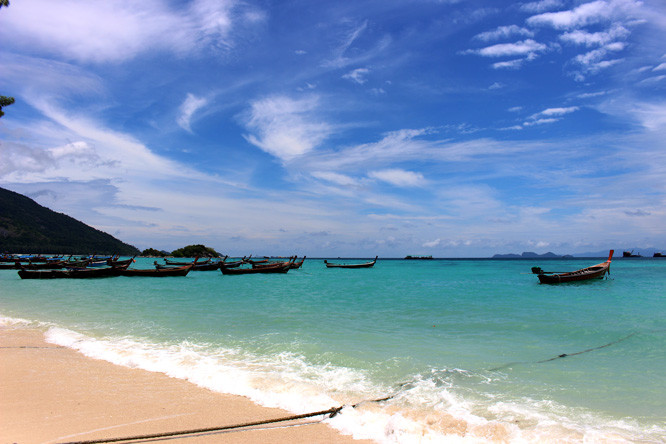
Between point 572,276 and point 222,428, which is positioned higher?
point 222,428

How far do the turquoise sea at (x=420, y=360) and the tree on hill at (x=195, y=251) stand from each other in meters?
102

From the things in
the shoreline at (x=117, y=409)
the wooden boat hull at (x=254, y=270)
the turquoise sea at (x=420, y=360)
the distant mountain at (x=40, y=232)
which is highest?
the distant mountain at (x=40, y=232)

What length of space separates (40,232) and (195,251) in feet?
155

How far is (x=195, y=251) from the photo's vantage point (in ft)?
373

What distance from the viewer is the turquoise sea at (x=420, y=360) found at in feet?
14.9

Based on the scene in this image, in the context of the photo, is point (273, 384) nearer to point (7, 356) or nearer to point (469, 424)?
point (469, 424)

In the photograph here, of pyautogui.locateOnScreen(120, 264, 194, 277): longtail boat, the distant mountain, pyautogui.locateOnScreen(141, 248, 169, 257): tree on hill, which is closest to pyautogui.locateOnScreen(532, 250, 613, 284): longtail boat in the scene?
pyautogui.locateOnScreen(120, 264, 194, 277): longtail boat

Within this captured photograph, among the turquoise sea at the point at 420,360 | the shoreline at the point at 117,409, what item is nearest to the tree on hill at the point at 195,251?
Answer: the turquoise sea at the point at 420,360

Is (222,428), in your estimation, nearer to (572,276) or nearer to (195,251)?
(572,276)

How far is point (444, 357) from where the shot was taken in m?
7.59

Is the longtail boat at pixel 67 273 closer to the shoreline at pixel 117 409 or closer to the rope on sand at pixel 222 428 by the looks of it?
the shoreline at pixel 117 409

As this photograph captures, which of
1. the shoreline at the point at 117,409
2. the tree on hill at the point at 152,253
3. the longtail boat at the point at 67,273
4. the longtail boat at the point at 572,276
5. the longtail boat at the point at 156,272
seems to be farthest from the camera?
the tree on hill at the point at 152,253

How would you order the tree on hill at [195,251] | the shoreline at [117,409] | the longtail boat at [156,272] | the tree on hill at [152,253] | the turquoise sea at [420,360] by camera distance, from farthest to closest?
the tree on hill at [152,253] < the tree on hill at [195,251] < the longtail boat at [156,272] < the turquoise sea at [420,360] < the shoreline at [117,409]

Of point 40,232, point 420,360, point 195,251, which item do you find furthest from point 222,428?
point 40,232
